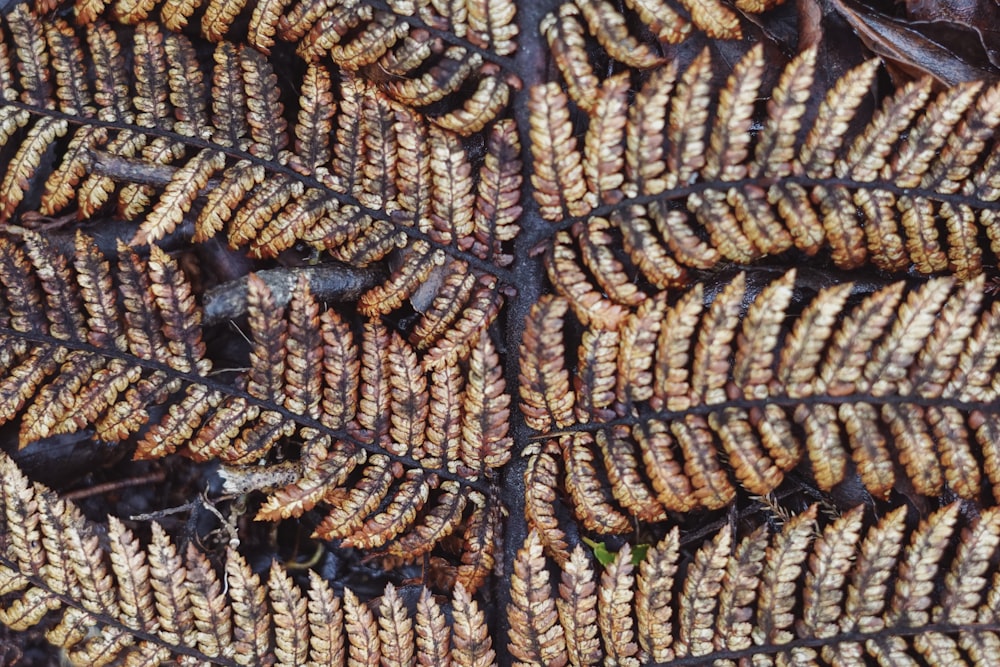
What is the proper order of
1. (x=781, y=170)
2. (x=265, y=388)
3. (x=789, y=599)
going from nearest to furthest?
1. (x=781, y=170)
2. (x=789, y=599)
3. (x=265, y=388)

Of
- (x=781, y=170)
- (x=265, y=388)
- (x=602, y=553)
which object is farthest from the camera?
(x=602, y=553)

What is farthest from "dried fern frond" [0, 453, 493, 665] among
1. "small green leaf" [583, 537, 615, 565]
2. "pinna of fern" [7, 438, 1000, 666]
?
"small green leaf" [583, 537, 615, 565]

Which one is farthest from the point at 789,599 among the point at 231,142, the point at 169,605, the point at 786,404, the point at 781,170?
the point at 231,142

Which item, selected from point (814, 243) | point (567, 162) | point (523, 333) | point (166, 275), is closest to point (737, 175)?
point (814, 243)

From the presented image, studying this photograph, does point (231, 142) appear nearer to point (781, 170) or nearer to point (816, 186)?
point (781, 170)

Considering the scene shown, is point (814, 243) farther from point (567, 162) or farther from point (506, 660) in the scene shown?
point (506, 660)

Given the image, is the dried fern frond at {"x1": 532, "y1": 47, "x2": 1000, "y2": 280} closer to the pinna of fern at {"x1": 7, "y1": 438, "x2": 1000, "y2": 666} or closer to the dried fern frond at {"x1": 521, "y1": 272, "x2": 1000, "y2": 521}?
the dried fern frond at {"x1": 521, "y1": 272, "x2": 1000, "y2": 521}

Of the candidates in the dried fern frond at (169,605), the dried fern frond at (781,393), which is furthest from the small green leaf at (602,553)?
the dried fern frond at (169,605)

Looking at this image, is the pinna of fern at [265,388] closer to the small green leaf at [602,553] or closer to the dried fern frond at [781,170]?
the small green leaf at [602,553]
